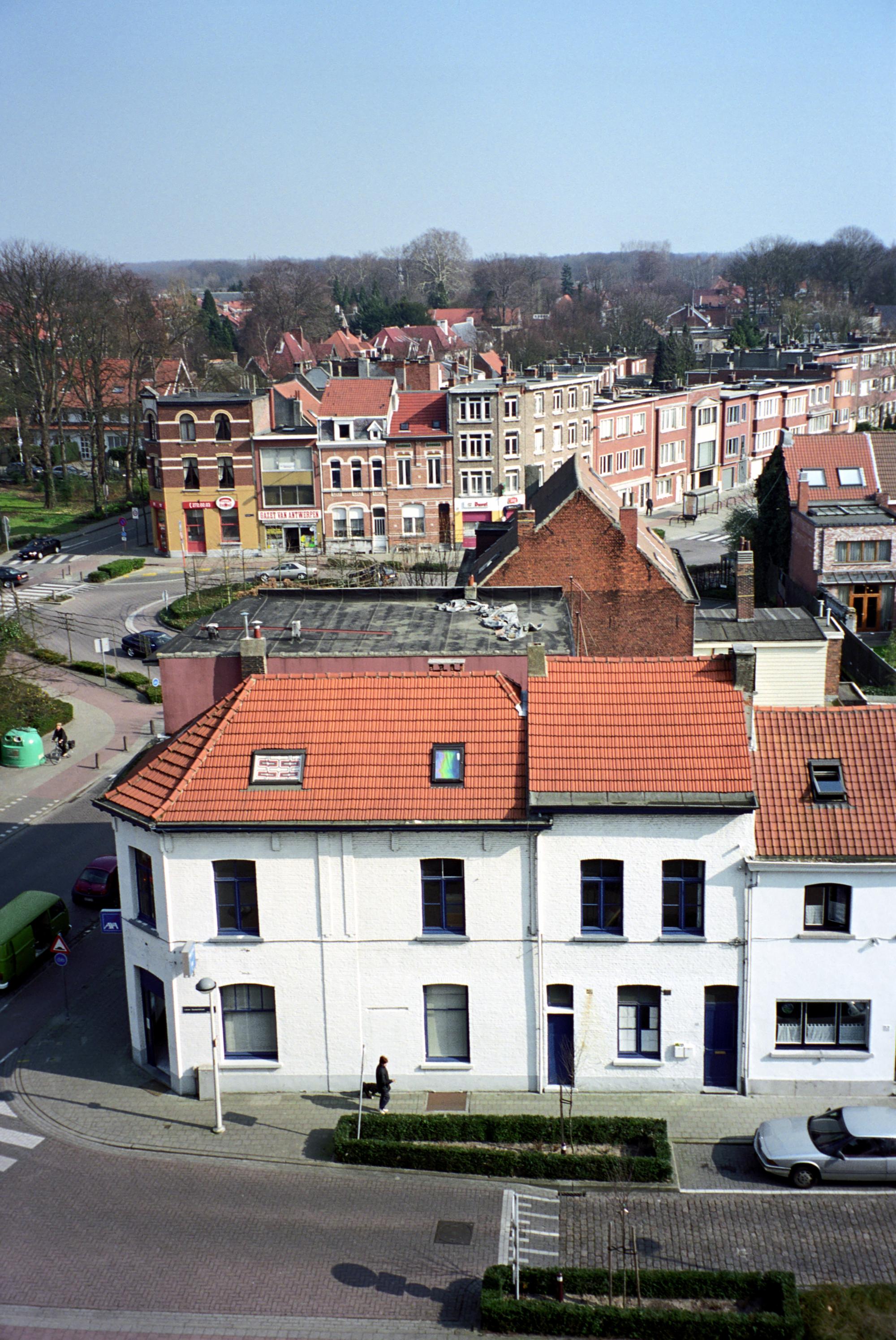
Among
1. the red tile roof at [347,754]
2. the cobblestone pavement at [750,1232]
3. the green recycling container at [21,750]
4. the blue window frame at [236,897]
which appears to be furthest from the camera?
the green recycling container at [21,750]

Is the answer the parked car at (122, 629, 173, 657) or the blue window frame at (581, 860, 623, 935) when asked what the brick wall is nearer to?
the blue window frame at (581, 860, 623, 935)

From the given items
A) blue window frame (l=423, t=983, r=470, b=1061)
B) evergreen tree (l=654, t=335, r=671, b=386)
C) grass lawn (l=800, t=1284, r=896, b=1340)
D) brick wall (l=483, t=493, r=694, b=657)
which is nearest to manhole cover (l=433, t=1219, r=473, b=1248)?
blue window frame (l=423, t=983, r=470, b=1061)

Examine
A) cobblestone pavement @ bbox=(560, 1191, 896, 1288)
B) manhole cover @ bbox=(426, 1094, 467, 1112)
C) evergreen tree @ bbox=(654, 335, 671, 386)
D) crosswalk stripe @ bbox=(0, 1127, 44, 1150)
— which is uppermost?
evergreen tree @ bbox=(654, 335, 671, 386)

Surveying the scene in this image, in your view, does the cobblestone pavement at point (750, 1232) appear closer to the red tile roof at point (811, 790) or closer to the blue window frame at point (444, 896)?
the blue window frame at point (444, 896)

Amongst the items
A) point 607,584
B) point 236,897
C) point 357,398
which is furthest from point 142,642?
point 236,897

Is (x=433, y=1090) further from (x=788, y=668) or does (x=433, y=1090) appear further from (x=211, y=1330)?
(x=788, y=668)

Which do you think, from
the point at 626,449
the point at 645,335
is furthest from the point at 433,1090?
the point at 645,335

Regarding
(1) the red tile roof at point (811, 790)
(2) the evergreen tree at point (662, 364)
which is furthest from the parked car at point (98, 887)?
(2) the evergreen tree at point (662, 364)
